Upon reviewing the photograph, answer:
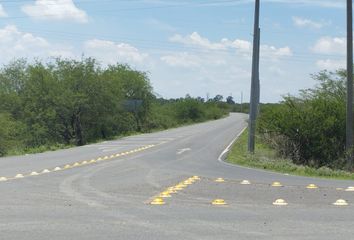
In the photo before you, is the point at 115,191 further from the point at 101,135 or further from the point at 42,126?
the point at 101,135

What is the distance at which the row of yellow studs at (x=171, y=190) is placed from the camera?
11.2 meters

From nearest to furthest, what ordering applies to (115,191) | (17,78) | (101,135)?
(115,191), (101,135), (17,78)

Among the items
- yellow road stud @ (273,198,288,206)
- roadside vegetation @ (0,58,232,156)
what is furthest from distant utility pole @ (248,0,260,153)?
roadside vegetation @ (0,58,232,156)

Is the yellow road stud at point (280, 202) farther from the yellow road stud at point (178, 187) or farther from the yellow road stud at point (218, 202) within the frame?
the yellow road stud at point (178, 187)

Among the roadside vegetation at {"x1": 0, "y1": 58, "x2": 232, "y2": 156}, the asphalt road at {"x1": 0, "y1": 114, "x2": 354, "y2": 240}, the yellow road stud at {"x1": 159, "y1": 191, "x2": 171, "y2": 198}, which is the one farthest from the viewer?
the roadside vegetation at {"x1": 0, "y1": 58, "x2": 232, "y2": 156}

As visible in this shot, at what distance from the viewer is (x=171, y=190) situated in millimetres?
13227

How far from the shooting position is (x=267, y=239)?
7.41 metres

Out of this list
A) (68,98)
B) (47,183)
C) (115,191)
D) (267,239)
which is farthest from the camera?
(68,98)

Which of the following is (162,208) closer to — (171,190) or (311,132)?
(171,190)

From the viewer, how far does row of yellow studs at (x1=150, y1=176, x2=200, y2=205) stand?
11.2 meters

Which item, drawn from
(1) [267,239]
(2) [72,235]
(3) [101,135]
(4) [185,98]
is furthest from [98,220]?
(4) [185,98]

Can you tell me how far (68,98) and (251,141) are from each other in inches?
989

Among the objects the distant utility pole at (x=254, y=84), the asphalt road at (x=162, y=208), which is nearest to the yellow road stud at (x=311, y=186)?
the asphalt road at (x=162, y=208)

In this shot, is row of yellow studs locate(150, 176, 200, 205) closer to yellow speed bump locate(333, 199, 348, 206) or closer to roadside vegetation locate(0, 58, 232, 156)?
yellow speed bump locate(333, 199, 348, 206)
